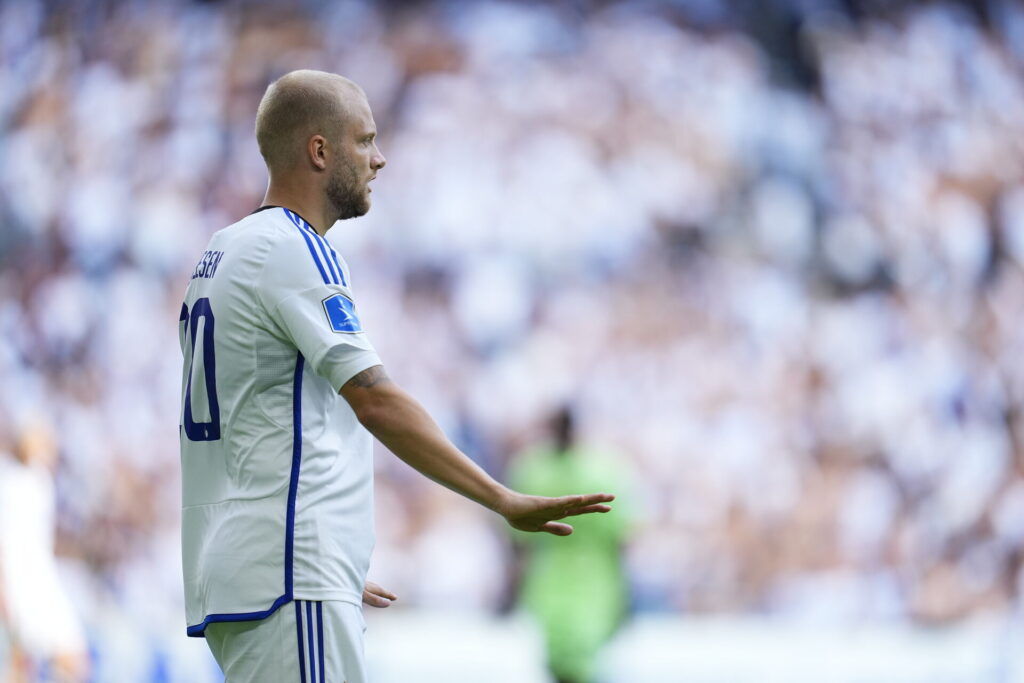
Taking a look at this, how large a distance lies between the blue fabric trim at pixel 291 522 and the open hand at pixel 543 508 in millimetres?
332

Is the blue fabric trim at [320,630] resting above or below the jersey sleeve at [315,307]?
below

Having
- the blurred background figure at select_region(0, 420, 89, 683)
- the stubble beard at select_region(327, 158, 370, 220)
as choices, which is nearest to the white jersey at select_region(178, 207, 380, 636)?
the stubble beard at select_region(327, 158, 370, 220)

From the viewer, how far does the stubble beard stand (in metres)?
2.43

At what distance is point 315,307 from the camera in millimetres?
2211

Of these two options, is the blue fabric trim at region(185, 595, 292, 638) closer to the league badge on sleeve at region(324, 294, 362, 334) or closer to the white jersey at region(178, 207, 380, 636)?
the white jersey at region(178, 207, 380, 636)

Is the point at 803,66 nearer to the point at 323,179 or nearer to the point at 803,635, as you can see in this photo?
the point at 803,635

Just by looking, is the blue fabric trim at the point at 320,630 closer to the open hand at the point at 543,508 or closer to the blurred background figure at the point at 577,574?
the open hand at the point at 543,508

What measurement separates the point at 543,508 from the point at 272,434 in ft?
1.50

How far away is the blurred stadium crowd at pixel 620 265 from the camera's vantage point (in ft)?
23.6

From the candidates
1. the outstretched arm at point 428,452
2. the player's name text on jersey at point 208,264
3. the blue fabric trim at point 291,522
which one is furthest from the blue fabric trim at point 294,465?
the player's name text on jersey at point 208,264

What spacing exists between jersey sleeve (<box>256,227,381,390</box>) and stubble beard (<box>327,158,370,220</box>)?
0.52 ft

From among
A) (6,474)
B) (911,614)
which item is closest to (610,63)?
(911,614)

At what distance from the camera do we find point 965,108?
776 cm

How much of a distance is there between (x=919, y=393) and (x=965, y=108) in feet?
5.54
